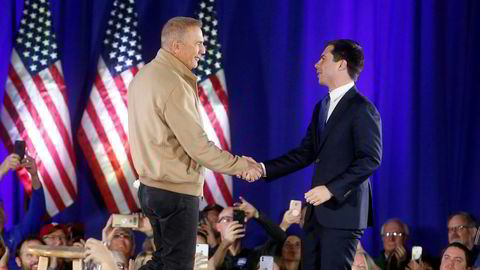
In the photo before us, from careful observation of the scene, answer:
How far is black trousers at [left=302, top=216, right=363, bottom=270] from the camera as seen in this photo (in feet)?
13.4

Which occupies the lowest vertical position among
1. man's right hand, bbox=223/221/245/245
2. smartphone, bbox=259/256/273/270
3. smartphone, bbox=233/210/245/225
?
smartphone, bbox=259/256/273/270

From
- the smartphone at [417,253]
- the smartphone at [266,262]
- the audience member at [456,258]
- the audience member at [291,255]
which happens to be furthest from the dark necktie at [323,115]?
the audience member at [291,255]

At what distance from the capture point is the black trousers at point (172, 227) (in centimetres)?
394

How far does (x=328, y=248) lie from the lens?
412 centimetres

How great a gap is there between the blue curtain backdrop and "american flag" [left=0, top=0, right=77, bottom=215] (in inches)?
11.6

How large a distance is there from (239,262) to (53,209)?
1.87 m

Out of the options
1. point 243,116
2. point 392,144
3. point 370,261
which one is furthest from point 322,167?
point 243,116

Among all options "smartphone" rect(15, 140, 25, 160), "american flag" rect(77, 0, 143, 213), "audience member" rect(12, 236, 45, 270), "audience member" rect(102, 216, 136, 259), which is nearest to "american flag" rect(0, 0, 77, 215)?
"american flag" rect(77, 0, 143, 213)

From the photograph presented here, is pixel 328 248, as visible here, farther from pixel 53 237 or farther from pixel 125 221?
pixel 53 237

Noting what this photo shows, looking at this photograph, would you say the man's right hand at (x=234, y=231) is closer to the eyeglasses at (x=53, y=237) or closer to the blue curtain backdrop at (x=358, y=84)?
the eyeglasses at (x=53, y=237)

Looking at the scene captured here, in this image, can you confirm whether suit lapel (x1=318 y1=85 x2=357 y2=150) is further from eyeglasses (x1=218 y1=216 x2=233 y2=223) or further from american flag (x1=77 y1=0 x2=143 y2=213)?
american flag (x1=77 y1=0 x2=143 y2=213)

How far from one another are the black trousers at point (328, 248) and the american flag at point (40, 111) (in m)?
3.80

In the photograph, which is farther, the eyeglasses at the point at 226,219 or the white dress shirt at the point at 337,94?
the eyeglasses at the point at 226,219

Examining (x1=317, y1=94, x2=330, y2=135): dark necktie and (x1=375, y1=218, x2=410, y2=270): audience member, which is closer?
(x1=317, y1=94, x2=330, y2=135): dark necktie
